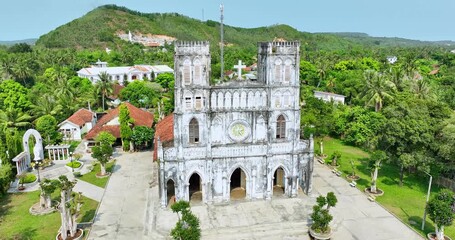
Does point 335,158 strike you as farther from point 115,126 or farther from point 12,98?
point 12,98

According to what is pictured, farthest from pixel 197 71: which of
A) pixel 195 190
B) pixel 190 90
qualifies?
pixel 195 190

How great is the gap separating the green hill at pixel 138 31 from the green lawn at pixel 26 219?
4367 inches

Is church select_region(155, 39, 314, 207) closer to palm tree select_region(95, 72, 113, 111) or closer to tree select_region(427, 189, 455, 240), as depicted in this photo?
tree select_region(427, 189, 455, 240)

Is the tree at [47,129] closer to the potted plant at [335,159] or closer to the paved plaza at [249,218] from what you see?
the paved plaza at [249,218]

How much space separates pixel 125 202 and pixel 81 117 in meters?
23.2

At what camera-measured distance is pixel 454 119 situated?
28.8 m

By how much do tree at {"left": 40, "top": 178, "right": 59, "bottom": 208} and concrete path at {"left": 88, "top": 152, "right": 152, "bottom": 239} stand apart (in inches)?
143

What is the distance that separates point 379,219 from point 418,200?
544cm

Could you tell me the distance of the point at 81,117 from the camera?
155 ft

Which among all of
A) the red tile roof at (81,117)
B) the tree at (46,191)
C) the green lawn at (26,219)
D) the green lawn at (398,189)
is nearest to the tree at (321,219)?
the green lawn at (398,189)

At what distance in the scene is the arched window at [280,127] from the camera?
1056 inches

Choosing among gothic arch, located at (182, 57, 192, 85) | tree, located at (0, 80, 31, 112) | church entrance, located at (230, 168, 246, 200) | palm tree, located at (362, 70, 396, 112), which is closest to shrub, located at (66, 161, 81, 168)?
church entrance, located at (230, 168, 246, 200)

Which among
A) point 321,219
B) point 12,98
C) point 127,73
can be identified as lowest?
point 321,219

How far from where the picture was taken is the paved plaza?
23.3 meters
